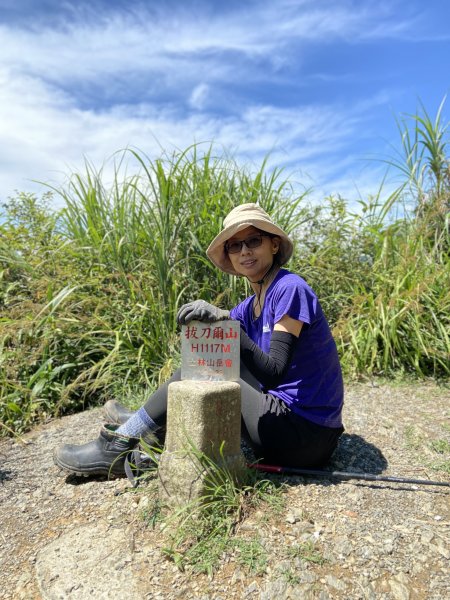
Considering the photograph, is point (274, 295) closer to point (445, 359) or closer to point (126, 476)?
point (126, 476)

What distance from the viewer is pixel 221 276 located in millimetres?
3949

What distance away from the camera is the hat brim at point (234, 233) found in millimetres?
2215

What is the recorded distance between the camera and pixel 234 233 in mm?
2260

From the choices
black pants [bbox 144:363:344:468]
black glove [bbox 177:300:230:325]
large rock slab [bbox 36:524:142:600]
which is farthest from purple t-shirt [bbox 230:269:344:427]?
large rock slab [bbox 36:524:142:600]

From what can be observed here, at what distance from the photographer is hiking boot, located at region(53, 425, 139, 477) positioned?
225 centimetres

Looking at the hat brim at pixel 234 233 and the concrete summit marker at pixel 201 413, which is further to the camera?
the hat brim at pixel 234 233

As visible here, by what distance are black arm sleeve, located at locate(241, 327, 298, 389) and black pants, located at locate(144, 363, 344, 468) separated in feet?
0.73

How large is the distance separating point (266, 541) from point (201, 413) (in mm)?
477

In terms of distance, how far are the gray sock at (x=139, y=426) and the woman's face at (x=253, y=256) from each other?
0.76 m

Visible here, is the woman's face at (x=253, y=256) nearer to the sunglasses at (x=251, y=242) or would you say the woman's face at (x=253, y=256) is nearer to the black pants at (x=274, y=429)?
the sunglasses at (x=251, y=242)

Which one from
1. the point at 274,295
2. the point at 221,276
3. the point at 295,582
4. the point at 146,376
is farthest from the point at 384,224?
the point at 295,582

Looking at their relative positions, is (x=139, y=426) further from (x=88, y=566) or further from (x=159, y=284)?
(x=159, y=284)

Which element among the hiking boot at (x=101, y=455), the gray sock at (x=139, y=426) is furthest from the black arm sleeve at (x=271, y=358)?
the hiking boot at (x=101, y=455)

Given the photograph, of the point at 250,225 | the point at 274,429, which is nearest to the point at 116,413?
the point at 274,429
